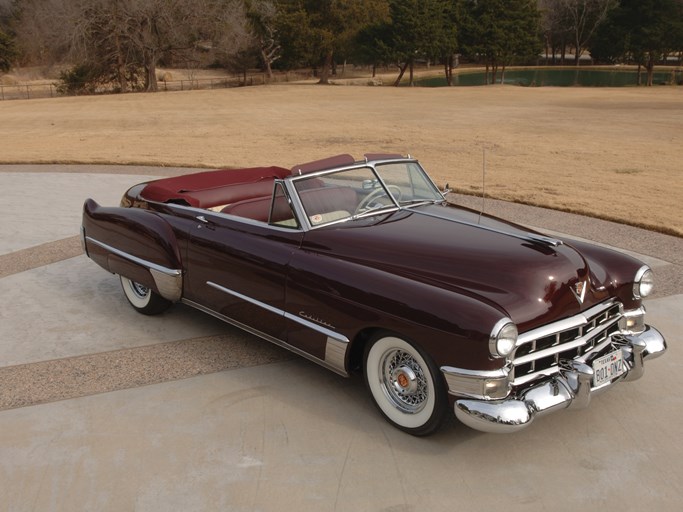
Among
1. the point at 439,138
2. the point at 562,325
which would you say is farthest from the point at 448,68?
the point at 562,325

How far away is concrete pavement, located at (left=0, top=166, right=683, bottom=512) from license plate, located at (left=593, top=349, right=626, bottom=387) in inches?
13.3

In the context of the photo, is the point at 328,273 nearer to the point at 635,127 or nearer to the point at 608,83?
the point at 635,127

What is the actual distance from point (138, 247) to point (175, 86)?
50189mm

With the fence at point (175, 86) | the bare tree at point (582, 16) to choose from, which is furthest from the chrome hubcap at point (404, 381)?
the bare tree at point (582, 16)

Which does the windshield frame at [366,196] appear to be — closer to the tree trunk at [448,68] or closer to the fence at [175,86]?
the fence at [175,86]

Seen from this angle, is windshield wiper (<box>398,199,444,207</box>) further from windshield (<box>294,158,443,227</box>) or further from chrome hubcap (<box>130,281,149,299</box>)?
chrome hubcap (<box>130,281,149,299</box>)

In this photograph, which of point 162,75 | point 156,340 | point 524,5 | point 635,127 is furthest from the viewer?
point 162,75

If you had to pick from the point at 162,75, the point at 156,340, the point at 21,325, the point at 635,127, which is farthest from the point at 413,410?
the point at 162,75

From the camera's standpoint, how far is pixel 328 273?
4336mm

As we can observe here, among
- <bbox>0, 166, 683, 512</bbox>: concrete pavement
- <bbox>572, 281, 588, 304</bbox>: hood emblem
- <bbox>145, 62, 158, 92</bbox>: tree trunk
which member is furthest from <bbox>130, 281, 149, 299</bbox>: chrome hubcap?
<bbox>145, 62, 158, 92</bbox>: tree trunk

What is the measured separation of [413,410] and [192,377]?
171 cm

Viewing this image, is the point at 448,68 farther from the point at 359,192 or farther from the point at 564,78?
the point at 359,192

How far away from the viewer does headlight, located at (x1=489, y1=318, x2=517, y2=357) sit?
140 inches

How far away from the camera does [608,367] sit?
13.2 ft
